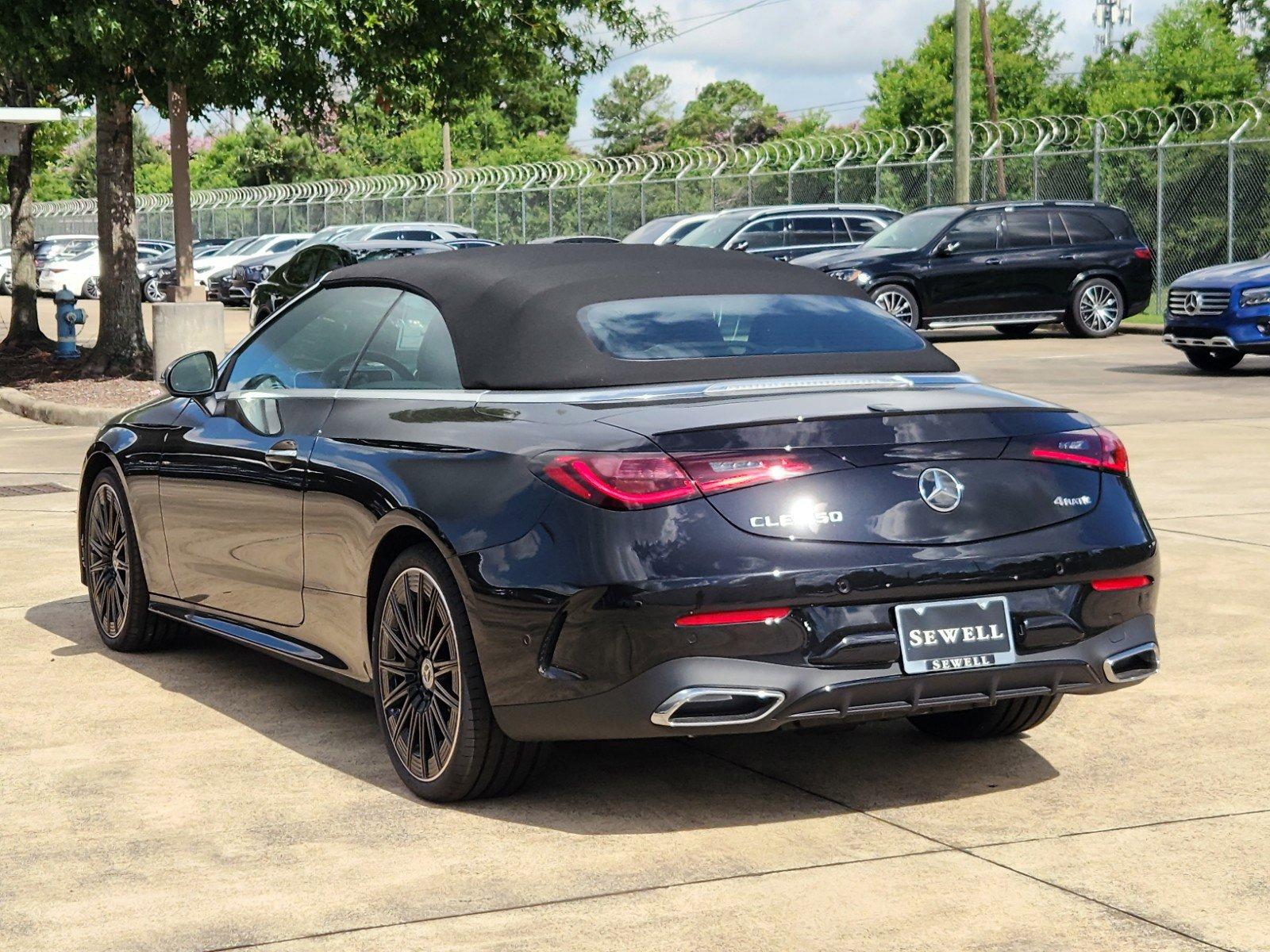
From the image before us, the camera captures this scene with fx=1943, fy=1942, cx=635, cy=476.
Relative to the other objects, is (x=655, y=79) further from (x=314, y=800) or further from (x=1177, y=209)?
(x=314, y=800)

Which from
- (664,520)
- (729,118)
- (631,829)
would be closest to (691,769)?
(631,829)

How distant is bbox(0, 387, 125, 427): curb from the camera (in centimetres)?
1716

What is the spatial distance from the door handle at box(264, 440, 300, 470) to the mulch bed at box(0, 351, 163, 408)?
12300 millimetres

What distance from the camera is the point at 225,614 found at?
21.4 feet

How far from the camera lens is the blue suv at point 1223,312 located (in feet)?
62.0

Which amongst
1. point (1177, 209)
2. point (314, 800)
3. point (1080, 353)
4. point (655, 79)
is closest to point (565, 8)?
point (1080, 353)

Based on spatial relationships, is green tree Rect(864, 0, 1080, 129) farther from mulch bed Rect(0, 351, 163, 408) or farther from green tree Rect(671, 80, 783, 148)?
green tree Rect(671, 80, 783, 148)

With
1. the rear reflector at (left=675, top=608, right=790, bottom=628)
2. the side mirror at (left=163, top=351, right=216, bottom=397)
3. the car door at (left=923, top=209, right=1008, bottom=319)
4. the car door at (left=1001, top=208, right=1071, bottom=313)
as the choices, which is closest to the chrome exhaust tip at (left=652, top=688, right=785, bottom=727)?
the rear reflector at (left=675, top=608, right=790, bottom=628)

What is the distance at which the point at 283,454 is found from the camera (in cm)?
596

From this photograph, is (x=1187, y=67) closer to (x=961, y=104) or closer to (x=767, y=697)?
(x=961, y=104)

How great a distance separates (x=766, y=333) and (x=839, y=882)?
5.95 ft

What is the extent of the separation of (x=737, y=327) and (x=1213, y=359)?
15.6 metres

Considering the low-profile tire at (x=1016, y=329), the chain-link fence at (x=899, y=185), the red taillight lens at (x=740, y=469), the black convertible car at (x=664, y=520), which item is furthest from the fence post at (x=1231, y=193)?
the red taillight lens at (x=740, y=469)

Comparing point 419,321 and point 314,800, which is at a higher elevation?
point 419,321
